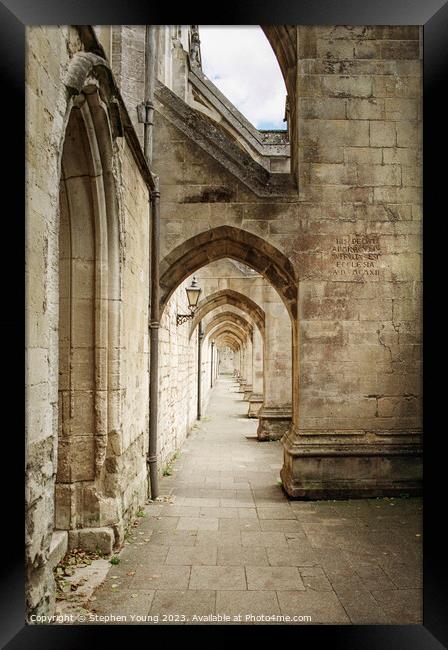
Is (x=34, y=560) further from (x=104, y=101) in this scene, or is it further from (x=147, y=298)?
(x=147, y=298)

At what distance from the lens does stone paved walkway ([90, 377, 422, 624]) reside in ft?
10.4

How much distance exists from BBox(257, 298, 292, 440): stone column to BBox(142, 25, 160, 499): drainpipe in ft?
17.1

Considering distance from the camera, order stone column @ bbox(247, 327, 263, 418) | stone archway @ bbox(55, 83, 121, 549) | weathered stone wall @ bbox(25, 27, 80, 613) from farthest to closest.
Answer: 1. stone column @ bbox(247, 327, 263, 418)
2. stone archway @ bbox(55, 83, 121, 549)
3. weathered stone wall @ bbox(25, 27, 80, 613)

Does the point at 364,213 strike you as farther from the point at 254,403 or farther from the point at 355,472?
the point at 254,403

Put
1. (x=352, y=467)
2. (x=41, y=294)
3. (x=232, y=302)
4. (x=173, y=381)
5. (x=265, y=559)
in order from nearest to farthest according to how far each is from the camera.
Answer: (x=41, y=294)
(x=265, y=559)
(x=352, y=467)
(x=173, y=381)
(x=232, y=302)

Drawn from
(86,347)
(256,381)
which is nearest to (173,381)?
(86,347)

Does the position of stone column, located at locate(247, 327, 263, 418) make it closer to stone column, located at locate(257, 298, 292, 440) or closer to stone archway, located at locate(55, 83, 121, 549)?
stone column, located at locate(257, 298, 292, 440)

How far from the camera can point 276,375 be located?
11000 millimetres

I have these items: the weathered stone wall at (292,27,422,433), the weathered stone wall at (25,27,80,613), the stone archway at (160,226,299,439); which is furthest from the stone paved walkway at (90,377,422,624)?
the weathered stone wall at (292,27,422,433)

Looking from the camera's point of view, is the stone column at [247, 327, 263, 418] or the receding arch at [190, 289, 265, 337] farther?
the stone column at [247, 327, 263, 418]

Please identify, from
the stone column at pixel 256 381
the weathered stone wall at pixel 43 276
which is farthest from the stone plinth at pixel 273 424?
the weathered stone wall at pixel 43 276

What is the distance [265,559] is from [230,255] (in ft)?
13.6
